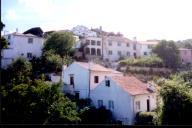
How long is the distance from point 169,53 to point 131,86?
1006 inches

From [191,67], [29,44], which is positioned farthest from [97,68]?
[191,67]

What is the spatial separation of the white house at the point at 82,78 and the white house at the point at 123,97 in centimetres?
154

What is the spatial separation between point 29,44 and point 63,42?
5324 millimetres

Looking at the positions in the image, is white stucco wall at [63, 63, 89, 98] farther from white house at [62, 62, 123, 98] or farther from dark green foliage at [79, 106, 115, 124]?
dark green foliage at [79, 106, 115, 124]

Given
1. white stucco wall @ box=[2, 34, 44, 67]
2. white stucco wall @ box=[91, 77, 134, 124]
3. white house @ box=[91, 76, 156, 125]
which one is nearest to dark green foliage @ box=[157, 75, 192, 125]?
white house @ box=[91, 76, 156, 125]

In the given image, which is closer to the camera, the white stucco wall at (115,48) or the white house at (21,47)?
the white house at (21,47)

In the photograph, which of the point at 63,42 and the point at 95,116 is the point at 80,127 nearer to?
the point at 95,116

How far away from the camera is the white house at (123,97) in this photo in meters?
30.5

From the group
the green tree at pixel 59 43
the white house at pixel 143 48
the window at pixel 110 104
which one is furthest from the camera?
the white house at pixel 143 48

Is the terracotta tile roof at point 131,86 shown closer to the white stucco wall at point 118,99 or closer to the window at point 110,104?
the white stucco wall at point 118,99

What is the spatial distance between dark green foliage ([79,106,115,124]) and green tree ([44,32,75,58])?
18956mm

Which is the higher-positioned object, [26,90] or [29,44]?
[29,44]

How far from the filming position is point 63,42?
161 ft

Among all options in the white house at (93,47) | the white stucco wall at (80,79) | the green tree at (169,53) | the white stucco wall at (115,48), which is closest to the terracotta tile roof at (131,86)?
the white stucco wall at (80,79)
